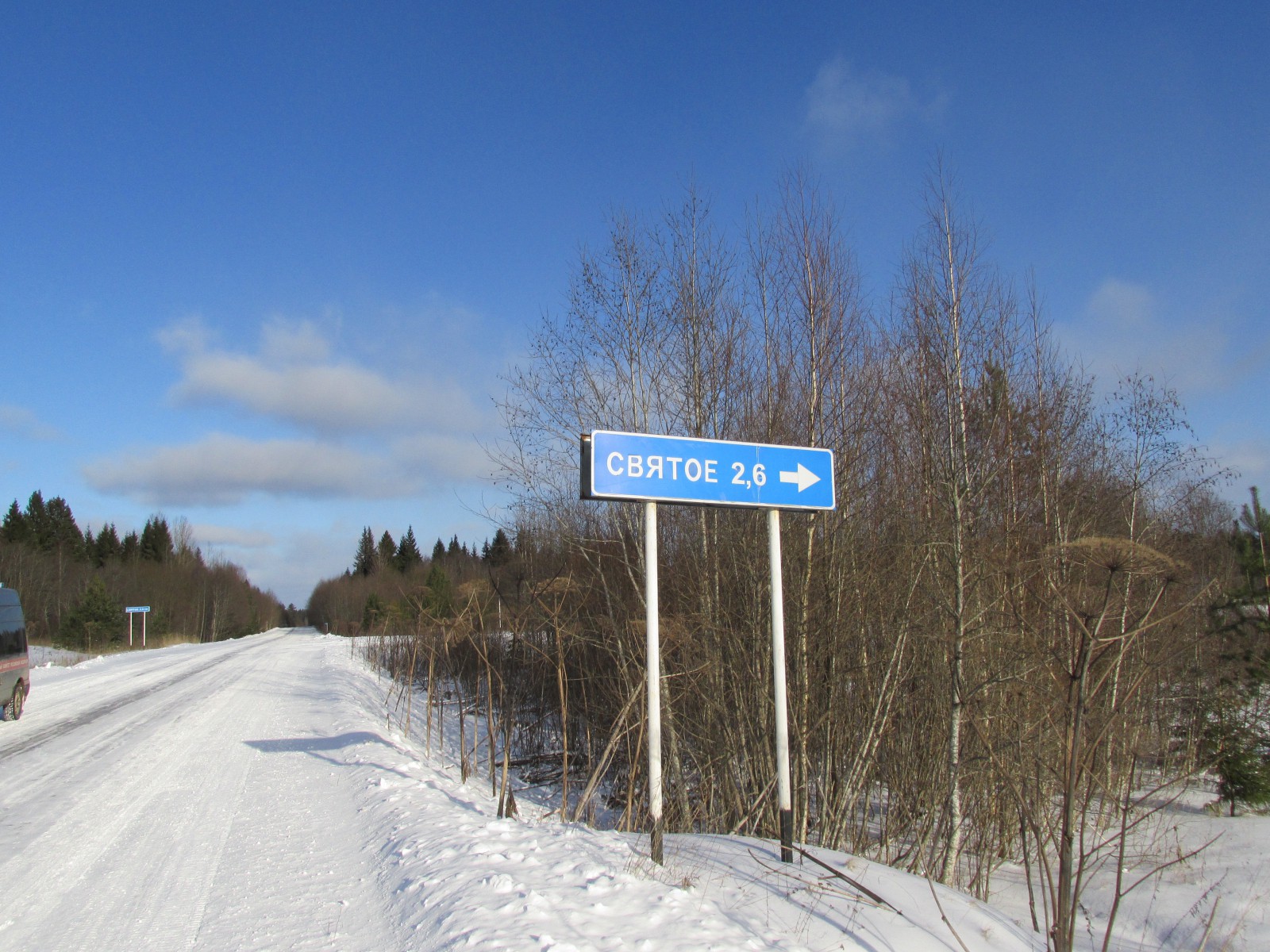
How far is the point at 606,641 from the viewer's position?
996cm

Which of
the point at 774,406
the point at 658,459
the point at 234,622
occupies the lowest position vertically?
the point at 234,622

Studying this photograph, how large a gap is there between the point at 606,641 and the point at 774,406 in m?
3.54

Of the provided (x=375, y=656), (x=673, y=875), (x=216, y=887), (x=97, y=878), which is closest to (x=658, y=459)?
(x=673, y=875)

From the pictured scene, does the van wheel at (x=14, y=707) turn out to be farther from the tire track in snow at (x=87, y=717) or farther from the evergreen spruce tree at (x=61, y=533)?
the evergreen spruce tree at (x=61, y=533)

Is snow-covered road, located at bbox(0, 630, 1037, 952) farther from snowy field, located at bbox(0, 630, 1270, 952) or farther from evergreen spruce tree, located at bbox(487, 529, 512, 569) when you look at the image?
evergreen spruce tree, located at bbox(487, 529, 512, 569)

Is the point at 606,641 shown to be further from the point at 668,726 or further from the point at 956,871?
the point at 956,871

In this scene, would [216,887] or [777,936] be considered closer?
[777,936]

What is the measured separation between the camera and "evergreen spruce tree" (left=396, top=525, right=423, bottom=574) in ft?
317

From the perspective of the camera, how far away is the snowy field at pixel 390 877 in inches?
159

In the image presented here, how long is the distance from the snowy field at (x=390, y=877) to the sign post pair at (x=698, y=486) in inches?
26.9

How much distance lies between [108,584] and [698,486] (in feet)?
225

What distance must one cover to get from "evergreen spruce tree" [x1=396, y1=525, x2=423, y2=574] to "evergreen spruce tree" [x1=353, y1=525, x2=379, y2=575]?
131 inches

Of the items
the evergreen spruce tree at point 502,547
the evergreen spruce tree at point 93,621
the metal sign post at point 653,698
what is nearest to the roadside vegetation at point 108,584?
the evergreen spruce tree at point 93,621

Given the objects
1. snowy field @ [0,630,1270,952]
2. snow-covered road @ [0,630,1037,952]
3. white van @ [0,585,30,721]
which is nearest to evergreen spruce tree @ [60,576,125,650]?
white van @ [0,585,30,721]
